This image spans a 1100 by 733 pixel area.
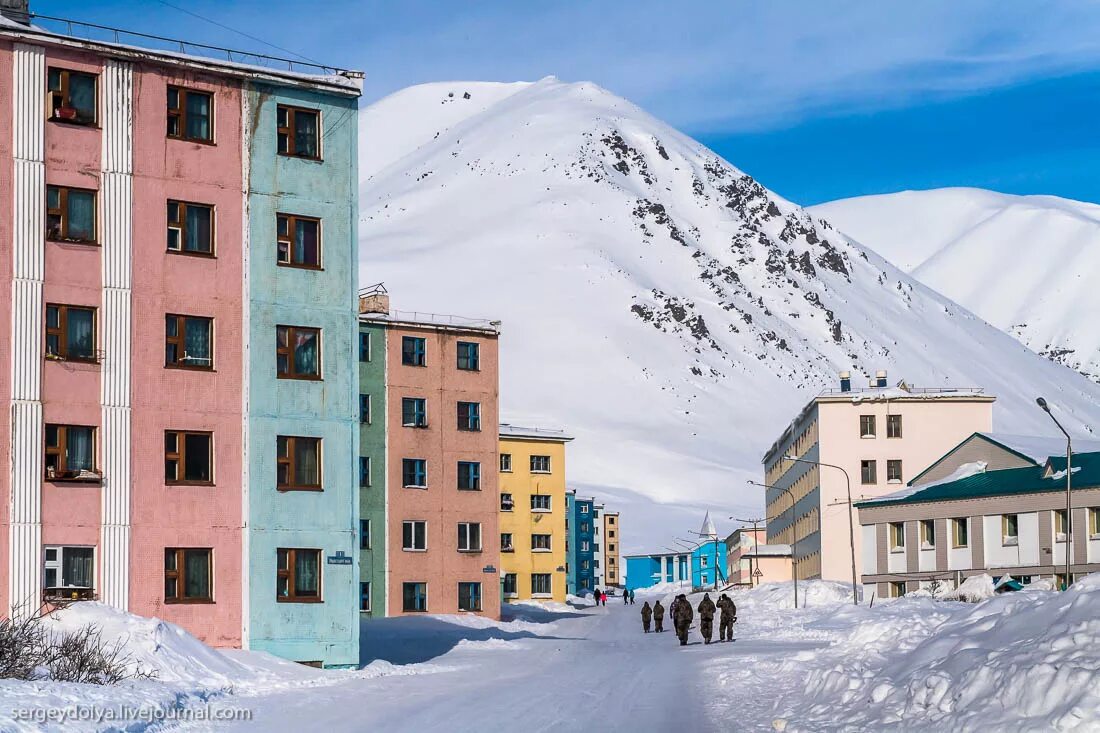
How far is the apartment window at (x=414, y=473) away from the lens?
78.4 m

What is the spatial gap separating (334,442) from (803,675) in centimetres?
1624

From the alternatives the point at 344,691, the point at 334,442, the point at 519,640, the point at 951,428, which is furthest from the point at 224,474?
the point at 951,428

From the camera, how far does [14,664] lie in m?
27.7

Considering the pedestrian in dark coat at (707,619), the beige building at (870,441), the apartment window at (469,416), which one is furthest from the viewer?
the beige building at (870,441)

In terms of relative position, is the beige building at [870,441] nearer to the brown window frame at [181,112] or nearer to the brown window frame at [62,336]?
the brown window frame at [181,112]

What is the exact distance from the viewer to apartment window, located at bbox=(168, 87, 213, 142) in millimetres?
42844

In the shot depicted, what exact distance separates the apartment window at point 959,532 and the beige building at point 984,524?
0.05 metres

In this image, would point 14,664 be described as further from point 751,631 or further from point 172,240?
point 751,631

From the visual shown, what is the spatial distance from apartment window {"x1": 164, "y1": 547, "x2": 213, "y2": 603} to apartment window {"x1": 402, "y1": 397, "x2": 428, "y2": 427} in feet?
121

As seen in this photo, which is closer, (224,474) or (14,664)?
(14,664)

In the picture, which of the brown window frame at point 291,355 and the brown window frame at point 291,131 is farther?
the brown window frame at point 291,131

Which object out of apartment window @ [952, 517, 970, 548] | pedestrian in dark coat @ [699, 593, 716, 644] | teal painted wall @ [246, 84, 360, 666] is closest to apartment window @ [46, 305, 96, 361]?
teal painted wall @ [246, 84, 360, 666]

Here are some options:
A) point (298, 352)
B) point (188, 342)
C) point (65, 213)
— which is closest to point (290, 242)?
point (298, 352)
